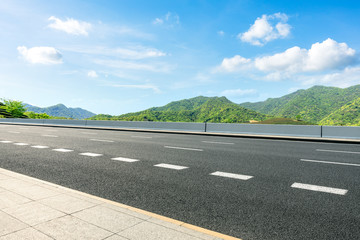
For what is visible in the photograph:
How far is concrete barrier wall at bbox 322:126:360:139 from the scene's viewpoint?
1661cm

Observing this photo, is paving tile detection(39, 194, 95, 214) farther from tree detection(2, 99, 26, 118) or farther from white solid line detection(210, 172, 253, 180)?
tree detection(2, 99, 26, 118)

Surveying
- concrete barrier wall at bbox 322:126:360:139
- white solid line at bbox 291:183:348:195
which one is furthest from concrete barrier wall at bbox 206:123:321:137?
white solid line at bbox 291:183:348:195

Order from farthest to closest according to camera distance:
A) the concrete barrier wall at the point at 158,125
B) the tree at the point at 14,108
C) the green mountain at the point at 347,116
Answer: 1. the green mountain at the point at 347,116
2. the tree at the point at 14,108
3. the concrete barrier wall at the point at 158,125

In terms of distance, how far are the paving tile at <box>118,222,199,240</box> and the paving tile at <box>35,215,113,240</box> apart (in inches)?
10.4

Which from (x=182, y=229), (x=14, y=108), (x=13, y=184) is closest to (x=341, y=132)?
(x=182, y=229)

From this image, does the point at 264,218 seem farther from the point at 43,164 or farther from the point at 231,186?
the point at 43,164

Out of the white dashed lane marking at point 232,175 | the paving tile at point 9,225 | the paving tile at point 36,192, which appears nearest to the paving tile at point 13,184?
the paving tile at point 36,192

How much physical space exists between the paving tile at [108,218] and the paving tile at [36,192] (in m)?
1.22

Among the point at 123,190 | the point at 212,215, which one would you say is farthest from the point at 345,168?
the point at 123,190

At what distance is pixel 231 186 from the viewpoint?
5922 mm

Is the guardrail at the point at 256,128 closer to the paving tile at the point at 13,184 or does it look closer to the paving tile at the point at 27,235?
the paving tile at the point at 13,184

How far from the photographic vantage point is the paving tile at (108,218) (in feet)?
11.5

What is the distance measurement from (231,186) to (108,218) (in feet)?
9.94

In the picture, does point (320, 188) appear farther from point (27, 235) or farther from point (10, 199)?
point (10, 199)
